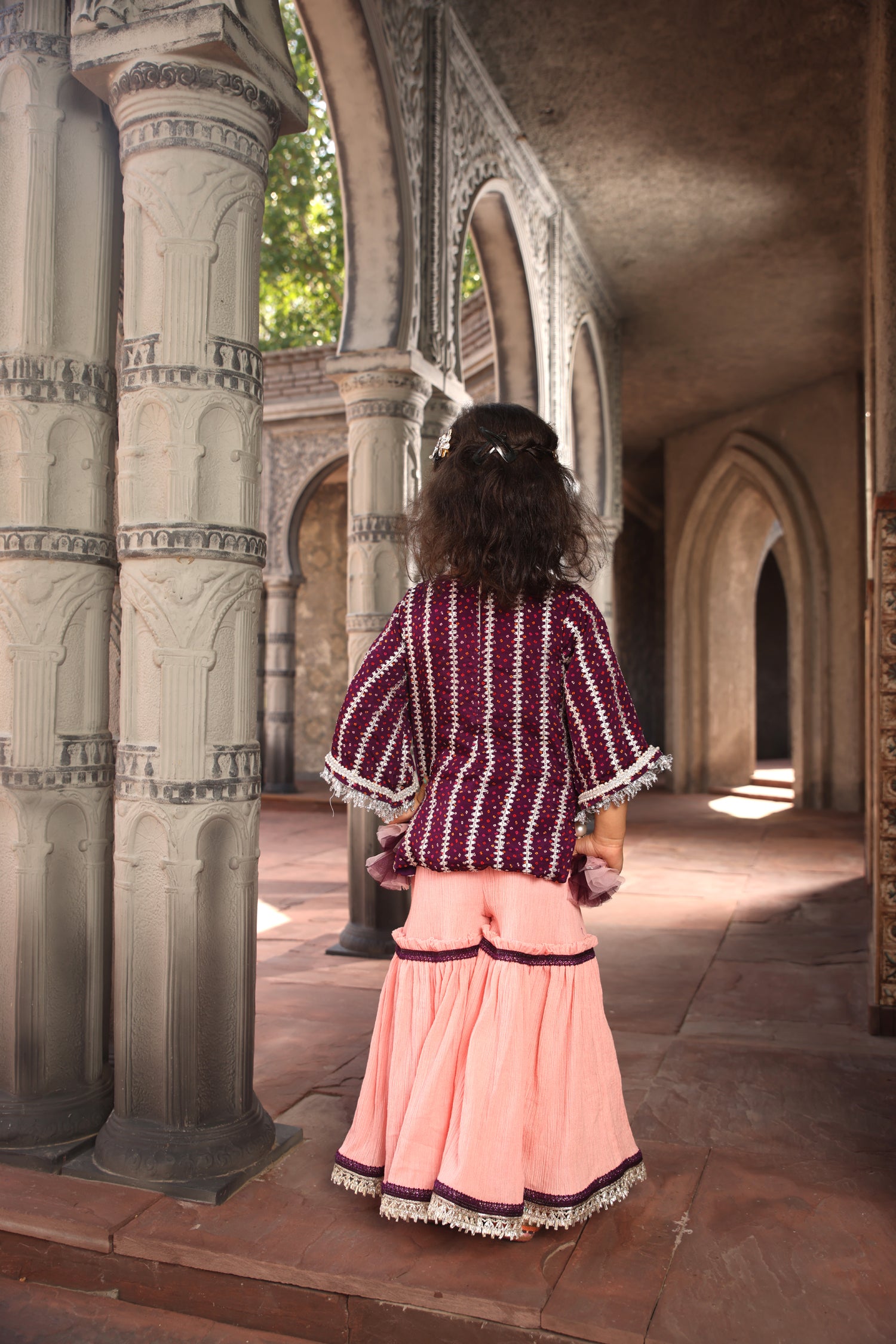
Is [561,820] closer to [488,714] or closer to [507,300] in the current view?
[488,714]

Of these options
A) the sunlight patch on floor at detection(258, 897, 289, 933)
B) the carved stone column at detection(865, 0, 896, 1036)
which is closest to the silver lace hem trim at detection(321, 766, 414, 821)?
the carved stone column at detection(865, 0, 896, 1036)

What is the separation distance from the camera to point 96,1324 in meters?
2.06

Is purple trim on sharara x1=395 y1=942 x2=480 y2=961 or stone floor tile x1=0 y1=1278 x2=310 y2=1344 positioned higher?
purple trim on sharara x1=395 y1=942 x2=480 y2=961

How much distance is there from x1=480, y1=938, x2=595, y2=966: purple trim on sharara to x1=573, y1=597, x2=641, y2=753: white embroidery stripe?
423 millimetres

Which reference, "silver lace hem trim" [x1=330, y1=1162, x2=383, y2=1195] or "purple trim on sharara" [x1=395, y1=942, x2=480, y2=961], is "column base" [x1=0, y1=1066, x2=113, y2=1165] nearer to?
"silver lace hem trim" [x1=330, y1=1162, x2=383, y2=1195]

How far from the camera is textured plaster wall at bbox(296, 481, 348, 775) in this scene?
15.1 metres

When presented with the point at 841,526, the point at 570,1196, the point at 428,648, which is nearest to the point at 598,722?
the point at 428,648

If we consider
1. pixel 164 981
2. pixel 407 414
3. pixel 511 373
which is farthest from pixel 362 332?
pixel 164 981

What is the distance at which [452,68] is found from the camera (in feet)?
17.4

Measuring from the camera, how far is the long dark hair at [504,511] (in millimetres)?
2150

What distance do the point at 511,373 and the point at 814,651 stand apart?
488 cm

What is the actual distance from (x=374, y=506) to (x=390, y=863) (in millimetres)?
2736

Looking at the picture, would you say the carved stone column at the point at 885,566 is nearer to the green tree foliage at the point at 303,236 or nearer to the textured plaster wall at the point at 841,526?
the textured plaster wall at the point at 841,526

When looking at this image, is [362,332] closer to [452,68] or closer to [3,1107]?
[452,68]
